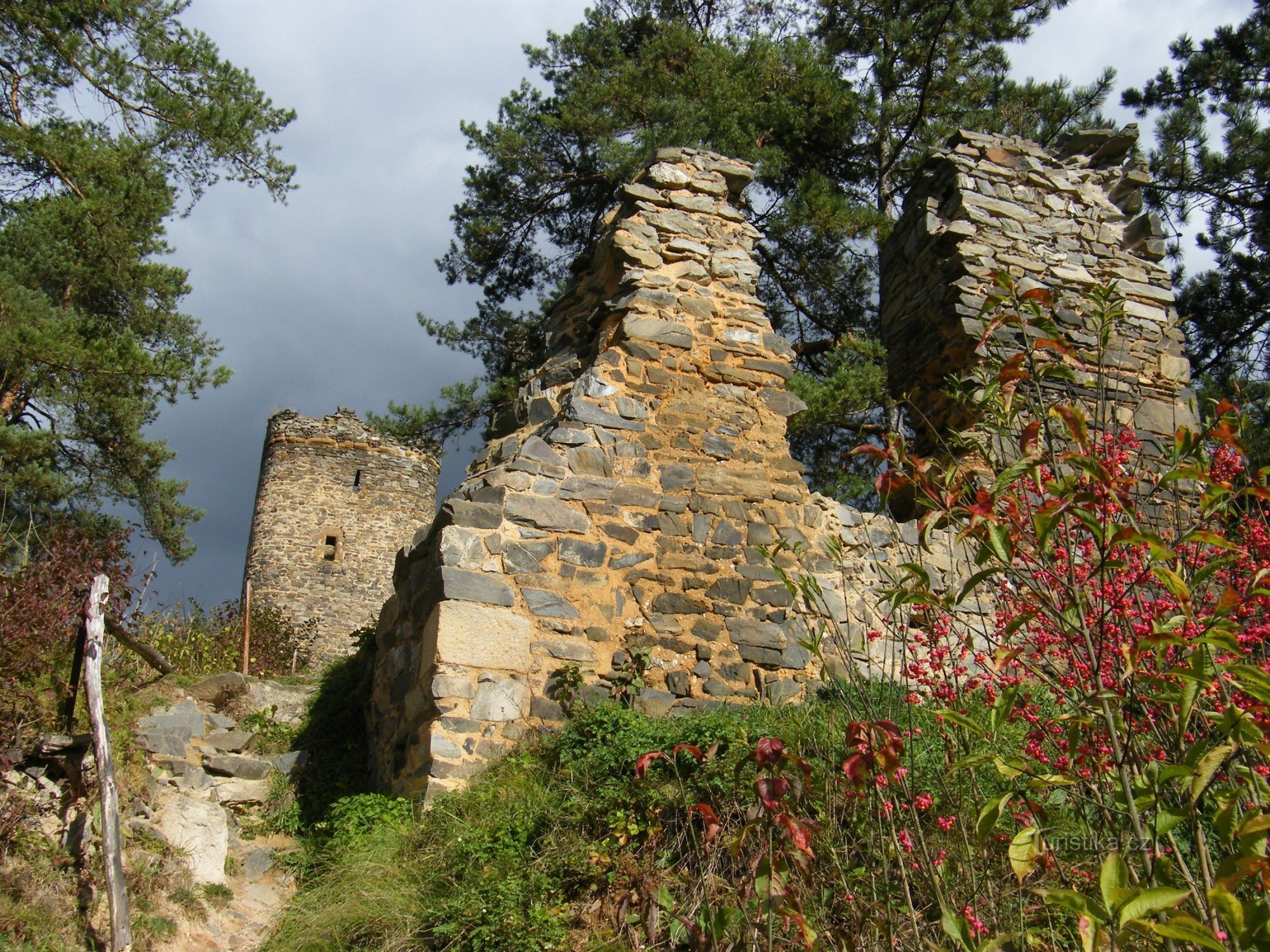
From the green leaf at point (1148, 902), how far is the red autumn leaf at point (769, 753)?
0.81 m

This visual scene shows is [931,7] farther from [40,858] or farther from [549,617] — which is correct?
[40,858]

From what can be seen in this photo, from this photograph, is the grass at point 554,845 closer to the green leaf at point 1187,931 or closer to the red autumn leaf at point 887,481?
the red autumn leaf at point 887,481

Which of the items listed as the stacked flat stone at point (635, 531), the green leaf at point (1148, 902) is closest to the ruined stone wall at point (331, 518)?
the stacked flat stone at point (635, 531)

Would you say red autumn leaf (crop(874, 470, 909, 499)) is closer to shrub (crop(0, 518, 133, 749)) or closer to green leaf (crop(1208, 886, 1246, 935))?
green leaf (crop(1208, 886, 1246, 935))

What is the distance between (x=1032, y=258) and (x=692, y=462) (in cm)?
335

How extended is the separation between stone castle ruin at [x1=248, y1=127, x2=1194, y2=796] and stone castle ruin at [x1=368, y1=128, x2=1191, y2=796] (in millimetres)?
14

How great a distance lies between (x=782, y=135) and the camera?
45.6 feet

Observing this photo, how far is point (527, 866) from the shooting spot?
3797 mm

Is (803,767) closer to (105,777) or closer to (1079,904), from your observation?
(1079,904)

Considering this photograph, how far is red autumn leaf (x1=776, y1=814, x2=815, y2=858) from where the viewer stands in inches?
80.5

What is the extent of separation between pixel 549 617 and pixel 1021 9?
12.5 meters

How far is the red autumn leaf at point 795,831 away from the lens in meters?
2.04

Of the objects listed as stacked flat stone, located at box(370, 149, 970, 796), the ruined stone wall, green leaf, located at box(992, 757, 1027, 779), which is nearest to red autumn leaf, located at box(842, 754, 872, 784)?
green leaf, located at box(992, 757, 1027, 779)

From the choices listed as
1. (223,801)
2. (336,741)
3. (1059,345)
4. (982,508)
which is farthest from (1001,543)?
(336,741)
